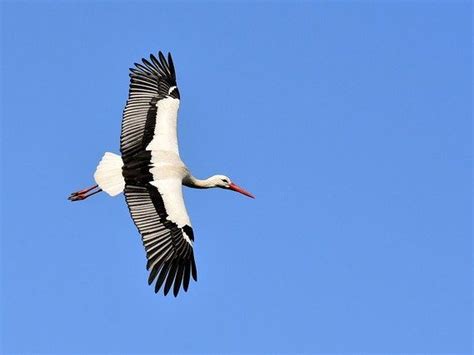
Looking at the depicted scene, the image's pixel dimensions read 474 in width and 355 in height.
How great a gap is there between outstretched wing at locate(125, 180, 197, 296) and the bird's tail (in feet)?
0.61

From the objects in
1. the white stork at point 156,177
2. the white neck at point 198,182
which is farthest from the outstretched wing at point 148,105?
the white neck at point 198,182

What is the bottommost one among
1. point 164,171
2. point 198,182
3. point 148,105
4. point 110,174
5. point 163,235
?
point 163,235

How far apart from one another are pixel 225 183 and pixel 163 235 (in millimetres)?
2875

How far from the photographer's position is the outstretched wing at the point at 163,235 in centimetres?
1605

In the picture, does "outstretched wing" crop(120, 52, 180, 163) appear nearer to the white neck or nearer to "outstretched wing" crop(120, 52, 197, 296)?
"outstretched wing" crop(120, 52, 197, 296)

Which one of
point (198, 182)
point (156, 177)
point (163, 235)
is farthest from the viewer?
point (198, 182)

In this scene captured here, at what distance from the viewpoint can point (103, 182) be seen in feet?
57.2

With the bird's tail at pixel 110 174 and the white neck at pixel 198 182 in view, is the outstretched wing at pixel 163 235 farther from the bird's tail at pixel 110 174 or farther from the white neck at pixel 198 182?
the white neck at pixel 198 182

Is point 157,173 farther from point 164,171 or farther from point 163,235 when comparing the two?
point 163,235

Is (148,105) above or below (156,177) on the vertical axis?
above

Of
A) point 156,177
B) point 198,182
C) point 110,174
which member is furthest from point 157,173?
point 198,182

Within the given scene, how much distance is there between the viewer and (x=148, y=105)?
18.7 meters

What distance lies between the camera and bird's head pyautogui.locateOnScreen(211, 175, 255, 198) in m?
18.9

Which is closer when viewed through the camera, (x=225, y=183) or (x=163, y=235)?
(x=163, y=235)
